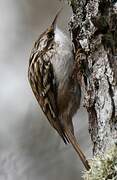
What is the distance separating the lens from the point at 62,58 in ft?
10.1

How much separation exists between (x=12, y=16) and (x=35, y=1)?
35 cm

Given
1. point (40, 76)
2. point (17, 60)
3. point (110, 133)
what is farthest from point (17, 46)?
point (110, 133)

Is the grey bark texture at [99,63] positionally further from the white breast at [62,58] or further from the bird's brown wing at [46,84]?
the bird's brown wing at [46,84]

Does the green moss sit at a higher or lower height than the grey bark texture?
lower

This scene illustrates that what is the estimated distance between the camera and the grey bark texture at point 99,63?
88.1 inches

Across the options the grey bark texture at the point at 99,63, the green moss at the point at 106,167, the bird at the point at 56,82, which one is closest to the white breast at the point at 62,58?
the bird at the point at 56,82

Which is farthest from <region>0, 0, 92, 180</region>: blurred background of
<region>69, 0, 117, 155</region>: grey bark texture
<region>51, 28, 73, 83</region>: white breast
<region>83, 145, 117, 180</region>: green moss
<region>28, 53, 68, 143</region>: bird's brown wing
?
<region>83, 145, 117, 180</region>: green moss

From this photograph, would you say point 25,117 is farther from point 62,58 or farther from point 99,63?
point 99,63

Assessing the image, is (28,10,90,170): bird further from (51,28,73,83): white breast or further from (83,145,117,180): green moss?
(83,145,117,180): green moss

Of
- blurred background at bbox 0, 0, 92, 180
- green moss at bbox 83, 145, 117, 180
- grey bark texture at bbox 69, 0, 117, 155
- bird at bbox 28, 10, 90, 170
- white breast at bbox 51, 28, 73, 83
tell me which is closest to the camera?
green moss at bbox 83, 145, 117, 180

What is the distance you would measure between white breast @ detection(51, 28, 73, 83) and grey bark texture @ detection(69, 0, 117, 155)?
1.52 ft

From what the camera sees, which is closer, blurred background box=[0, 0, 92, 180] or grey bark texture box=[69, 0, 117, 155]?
grey bark texture box=[69, 0, 117, 155]

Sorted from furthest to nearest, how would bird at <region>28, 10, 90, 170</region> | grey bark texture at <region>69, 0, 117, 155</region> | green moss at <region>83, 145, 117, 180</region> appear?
bird at <region>28, 10, 90, 170</region> < grey bark texture at <region>69, 0, 117, 155</region> < green moss at <region>83, 145, 117, 180</region>

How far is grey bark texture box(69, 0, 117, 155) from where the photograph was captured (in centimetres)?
224
